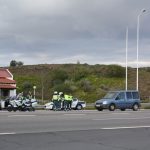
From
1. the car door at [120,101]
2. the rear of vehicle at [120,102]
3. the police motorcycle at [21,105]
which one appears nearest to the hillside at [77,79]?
the rear of vehicle at [120,102]

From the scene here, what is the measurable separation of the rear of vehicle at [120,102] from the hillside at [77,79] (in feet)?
112

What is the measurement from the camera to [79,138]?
15430mm

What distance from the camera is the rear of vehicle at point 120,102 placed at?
134 ft

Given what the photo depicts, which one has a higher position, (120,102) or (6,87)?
(6,87)

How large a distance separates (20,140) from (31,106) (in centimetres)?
2334

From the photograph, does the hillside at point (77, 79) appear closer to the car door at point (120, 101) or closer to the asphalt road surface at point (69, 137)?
the car door at point (120, 101)

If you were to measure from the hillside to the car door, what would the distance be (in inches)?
1360

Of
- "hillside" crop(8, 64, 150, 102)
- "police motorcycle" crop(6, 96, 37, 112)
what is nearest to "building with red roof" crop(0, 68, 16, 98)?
"hillside" crop(8, 64, 150, 102)

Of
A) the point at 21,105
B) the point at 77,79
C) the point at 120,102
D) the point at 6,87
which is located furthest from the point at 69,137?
the point at 77,79

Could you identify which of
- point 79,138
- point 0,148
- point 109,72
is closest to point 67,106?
point 79,138

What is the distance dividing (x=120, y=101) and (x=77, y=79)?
5477 cm

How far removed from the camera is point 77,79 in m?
96.0

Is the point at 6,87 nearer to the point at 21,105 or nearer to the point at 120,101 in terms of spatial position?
the point at 120,101

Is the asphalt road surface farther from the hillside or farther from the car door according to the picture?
the hillside
